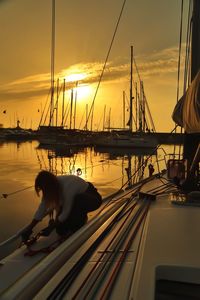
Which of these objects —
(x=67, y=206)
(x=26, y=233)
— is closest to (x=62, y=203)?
(x=67, y=206)

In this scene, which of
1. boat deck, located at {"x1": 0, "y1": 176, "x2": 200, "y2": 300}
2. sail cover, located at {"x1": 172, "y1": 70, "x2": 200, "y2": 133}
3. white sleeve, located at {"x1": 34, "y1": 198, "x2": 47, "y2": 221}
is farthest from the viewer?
sail cover, located at {"x1": 172, "y1": 70, "x2": 200, "y2": 133}

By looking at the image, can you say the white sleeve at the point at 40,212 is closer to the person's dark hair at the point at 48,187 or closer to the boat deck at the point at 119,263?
the person's dark hair at the point at 48,187

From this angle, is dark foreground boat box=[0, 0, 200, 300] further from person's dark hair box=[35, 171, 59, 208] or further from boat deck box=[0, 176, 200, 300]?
person's dark hair box=[35, 171, 59, 208]

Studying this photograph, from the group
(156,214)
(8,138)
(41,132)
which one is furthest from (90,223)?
(8,138)

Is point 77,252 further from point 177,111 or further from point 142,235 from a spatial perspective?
point 177,111

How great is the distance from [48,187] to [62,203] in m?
0.32

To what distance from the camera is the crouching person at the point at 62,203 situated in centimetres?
426

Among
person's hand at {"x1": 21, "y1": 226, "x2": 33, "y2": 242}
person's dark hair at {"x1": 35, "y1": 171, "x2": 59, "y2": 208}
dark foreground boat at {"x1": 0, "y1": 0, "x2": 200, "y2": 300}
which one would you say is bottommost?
person's hand at {"x1": 21, "y1": 226, "x2": 33, "y2": 242}

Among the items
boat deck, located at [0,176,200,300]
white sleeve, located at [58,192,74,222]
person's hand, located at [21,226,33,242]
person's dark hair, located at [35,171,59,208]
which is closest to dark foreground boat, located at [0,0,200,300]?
boat deck, located at [0,176,200,300]

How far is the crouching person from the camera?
426 cm

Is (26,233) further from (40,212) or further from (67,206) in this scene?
(67,206)

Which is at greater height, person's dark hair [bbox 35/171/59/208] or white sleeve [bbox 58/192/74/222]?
person's dark hair [bbox 35/171/59/208]

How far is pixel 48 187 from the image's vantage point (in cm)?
426

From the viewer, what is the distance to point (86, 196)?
466 cm
